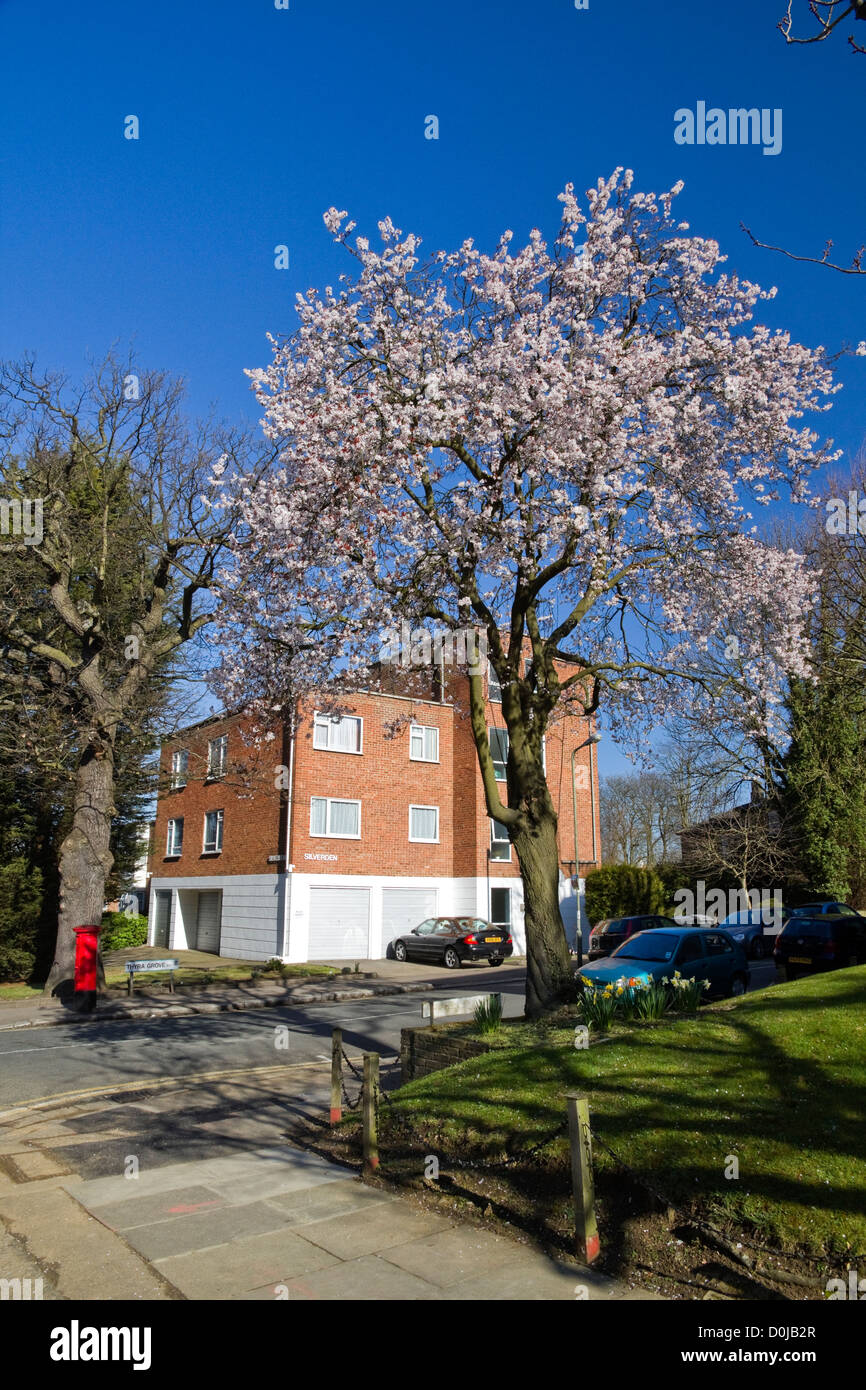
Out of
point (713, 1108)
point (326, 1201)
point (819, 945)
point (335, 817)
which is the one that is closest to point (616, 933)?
point (819, 945)

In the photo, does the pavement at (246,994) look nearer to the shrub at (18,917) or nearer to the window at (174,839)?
the shrub at (18,917)

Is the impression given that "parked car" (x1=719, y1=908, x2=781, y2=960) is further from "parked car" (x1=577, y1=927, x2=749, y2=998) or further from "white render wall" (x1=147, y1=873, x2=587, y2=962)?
"parked car" (x1=577, y1=927, x2=749, y2=998)

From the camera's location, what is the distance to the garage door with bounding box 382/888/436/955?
108 ft

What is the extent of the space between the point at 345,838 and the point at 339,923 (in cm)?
290

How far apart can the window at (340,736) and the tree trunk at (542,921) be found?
1973 cm

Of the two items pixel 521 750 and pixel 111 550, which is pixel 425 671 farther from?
pixel 111 550

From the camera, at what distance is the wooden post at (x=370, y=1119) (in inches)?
303

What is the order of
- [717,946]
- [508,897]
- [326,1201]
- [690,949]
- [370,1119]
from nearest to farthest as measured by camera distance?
[326,1201] → [370,1119] → [690,949] → [717,946] → [508,897]

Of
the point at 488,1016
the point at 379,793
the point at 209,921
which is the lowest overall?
the point at 209,921

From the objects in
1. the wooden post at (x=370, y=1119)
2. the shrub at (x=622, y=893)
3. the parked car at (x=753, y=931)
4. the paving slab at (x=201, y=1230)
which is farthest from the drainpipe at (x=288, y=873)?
the paving slab at (x=201, y=1230)

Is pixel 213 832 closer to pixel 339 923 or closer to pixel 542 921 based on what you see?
pixel 339 923

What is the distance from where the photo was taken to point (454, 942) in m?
29.9

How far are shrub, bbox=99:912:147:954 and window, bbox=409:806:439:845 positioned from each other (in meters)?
13.5
